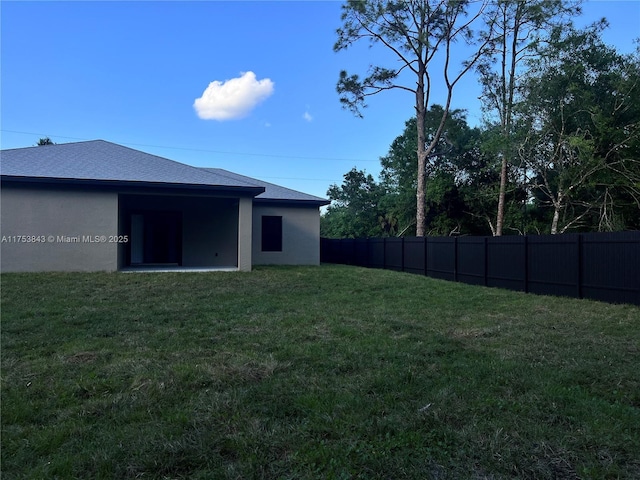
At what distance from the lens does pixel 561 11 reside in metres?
17.7

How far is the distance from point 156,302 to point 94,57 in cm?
912

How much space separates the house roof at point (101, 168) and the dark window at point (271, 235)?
3.31 meters

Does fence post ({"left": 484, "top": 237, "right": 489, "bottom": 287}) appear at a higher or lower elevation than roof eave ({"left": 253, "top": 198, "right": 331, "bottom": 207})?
lower

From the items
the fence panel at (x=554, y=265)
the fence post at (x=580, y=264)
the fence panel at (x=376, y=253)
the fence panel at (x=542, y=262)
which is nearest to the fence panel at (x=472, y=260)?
the fence panel at (x=542, y=262)

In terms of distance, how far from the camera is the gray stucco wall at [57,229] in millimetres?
11453

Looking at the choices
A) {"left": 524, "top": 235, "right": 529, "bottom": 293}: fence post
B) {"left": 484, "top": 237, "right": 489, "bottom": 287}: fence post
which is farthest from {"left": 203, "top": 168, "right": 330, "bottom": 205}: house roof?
{"left": 524, "top": 235, "right": 529, "bottom": 293}: fence post

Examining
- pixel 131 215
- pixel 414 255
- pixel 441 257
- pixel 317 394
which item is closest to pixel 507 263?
pixel 441 257

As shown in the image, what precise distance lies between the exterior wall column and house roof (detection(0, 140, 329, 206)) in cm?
53

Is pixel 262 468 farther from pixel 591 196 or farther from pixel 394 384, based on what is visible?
pixel 591 196

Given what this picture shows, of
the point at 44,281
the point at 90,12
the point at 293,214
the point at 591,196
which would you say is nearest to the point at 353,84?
the point at 293,214

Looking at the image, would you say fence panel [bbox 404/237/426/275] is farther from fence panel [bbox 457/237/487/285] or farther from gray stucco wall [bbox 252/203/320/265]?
gray stucco wall [bbox 252/203/320/265]

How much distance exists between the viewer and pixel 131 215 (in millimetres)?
15422

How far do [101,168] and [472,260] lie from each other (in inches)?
438

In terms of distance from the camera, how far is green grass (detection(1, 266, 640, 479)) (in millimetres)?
2578
